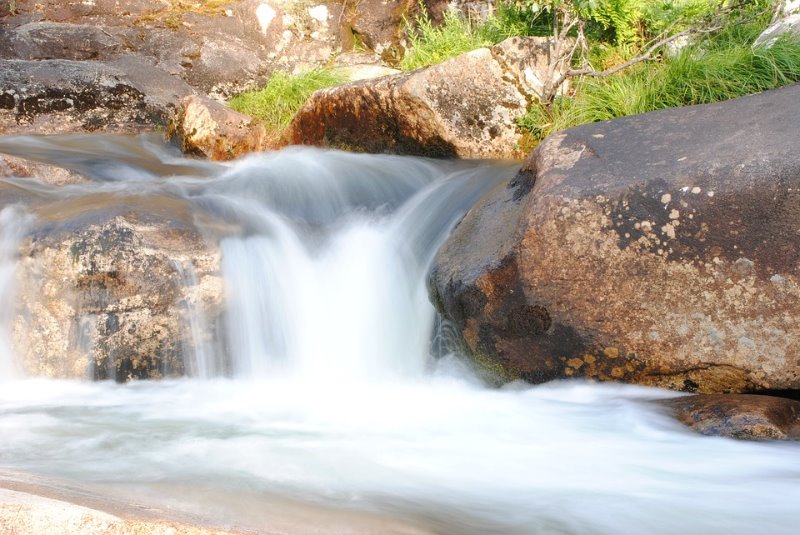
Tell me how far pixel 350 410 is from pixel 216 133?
4196mm

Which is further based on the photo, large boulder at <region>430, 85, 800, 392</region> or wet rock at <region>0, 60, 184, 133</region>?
wet rock at <region>0, 60, 184, 133</region>

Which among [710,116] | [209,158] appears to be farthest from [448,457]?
[209,158]

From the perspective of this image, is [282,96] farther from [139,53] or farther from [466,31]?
[466,31]

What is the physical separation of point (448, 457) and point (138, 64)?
23.2 feet

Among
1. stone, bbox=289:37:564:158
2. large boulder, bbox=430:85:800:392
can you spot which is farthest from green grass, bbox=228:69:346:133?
large boulder, bbox=430:85:800:392

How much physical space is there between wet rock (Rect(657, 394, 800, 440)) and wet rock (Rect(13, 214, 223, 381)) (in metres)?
2.41

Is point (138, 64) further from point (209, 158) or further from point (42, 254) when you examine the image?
point (42, 254)

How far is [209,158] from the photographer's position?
22.6 ft

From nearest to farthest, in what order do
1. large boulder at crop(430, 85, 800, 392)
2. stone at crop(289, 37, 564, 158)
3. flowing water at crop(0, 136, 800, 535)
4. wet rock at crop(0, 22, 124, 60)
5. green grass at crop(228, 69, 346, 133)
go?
1. flowing water at crop(0, 136, 800, 535)
2. large boulder at crop(430, 85, 800, 392)
3. stone at crop(289, 37, 564, 158)
4. green grass at crop(228, 69, 346, 133)
5. wet rock at crop(0, 22, 124, 60)

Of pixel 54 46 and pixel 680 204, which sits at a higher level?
pixel 54 46

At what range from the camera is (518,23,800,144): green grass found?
503cm

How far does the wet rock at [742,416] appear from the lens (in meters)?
2.67

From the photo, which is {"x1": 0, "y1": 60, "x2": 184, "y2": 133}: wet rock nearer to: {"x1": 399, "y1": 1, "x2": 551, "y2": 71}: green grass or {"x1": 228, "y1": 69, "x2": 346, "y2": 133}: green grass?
{"x1": 228, "y1": 69, "x2": 346, "y2": 133}: green grass

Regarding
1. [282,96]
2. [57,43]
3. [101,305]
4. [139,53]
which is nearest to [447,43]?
A: [282,96]
